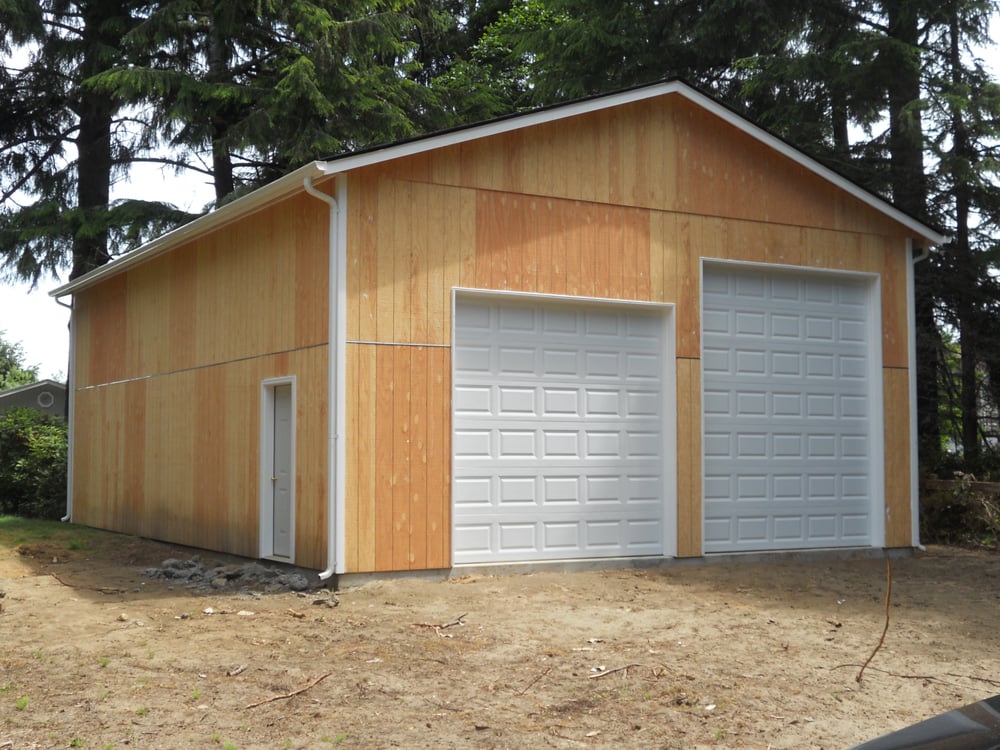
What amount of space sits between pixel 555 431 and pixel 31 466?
1238 centimetres

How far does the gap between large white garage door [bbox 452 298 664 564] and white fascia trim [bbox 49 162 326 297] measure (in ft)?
6.84

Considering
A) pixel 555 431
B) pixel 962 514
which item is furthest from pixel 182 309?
pixel 962 514

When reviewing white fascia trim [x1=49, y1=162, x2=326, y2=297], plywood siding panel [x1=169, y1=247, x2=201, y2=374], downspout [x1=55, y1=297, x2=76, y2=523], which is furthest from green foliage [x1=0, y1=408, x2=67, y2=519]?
plywood siding panel [x1=169, y1=247, x2=201, y2=374]

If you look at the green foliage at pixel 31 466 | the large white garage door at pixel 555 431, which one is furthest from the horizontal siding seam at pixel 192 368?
the green foliage at pixel 31 466

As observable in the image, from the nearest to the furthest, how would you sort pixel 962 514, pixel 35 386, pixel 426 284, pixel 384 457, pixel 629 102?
pixel 384 457
pixel 426 284
pixel 629 102
pixel 962 514
pixel 35 386

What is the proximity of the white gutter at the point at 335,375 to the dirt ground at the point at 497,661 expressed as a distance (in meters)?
0.49

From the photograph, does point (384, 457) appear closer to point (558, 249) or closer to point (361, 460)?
point (361, 460)

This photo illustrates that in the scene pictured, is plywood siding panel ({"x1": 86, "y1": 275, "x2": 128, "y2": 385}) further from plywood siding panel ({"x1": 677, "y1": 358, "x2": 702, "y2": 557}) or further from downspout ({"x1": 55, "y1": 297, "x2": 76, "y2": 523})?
plywood siding panel ({"x1": 677, "y1": 358, "x2": 702, "y2": 557})

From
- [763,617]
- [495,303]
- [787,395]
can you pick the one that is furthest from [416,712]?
[787,395]

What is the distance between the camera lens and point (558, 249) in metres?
11.9

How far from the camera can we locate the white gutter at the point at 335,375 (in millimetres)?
10492

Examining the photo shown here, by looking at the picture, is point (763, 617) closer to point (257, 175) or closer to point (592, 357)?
point (592, 357)

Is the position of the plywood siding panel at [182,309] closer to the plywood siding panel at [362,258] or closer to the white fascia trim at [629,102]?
the plywood siding panel at [362,258]

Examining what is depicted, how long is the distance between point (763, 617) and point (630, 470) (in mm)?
3119
